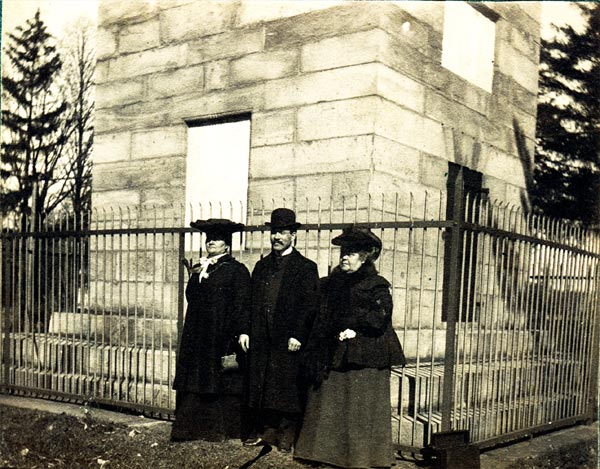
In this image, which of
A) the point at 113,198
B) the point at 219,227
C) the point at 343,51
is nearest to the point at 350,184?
the point at 343,51

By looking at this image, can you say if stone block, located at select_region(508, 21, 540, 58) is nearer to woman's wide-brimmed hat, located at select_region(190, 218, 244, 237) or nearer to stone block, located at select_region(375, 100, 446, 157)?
stone block, located at select_region(375, 100, 446, 157)

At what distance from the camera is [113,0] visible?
8523mm

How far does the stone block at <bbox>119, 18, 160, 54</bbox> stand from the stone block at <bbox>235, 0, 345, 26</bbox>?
1236mm

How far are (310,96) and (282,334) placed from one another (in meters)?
2.74

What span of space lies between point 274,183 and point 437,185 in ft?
5.88

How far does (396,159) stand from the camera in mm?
6816

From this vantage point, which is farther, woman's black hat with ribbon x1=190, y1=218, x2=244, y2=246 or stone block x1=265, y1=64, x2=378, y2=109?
stone block x1=265, y1=64, x2=378, y2=109

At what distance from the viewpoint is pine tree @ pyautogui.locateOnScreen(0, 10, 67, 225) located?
41.8ft

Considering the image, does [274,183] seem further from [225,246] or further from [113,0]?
[113,0]

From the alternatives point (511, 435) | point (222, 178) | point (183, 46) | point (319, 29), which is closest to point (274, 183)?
point (222, 178)


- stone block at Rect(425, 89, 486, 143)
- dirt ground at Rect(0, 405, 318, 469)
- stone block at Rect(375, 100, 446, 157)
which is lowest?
dirt ground at Rect(0, 405, 318, 469)

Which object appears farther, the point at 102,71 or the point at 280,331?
the point at 102,71

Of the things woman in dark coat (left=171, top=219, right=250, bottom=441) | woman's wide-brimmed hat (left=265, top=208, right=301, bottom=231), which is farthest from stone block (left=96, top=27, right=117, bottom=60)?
woman's wide-brimmed hat (left=265, top=208, right=301, bottom=231)

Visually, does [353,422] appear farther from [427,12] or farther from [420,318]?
[427,12]
